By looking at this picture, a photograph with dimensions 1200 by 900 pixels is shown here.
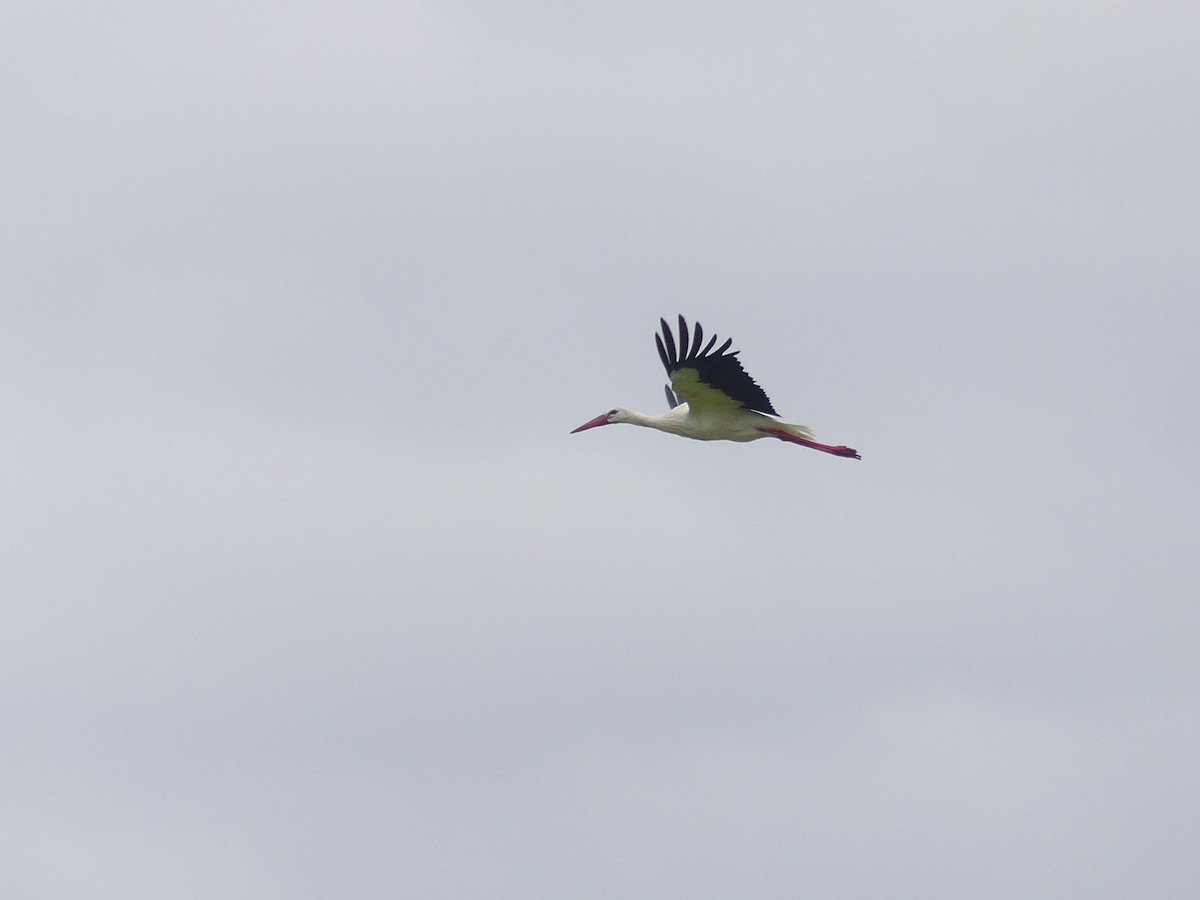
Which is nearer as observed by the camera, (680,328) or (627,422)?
(680,328)

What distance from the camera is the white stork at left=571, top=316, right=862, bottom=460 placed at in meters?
26.8

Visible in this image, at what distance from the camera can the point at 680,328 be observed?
26562mm

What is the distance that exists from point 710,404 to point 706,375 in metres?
1.03

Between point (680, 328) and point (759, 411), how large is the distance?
7.18 feet

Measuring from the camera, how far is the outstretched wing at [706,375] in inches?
1053

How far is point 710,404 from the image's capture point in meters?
28.1

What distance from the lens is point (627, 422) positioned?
1164 inches

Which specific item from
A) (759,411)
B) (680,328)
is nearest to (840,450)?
(759,411)

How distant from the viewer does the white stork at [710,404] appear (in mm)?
26828

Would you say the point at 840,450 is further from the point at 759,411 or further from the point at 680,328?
the point at 680,328

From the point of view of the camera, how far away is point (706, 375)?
27125 millimetres

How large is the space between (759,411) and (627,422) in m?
1.84

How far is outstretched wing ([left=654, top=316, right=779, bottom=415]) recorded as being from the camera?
26.7 metres

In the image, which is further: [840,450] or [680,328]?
[840,450]
